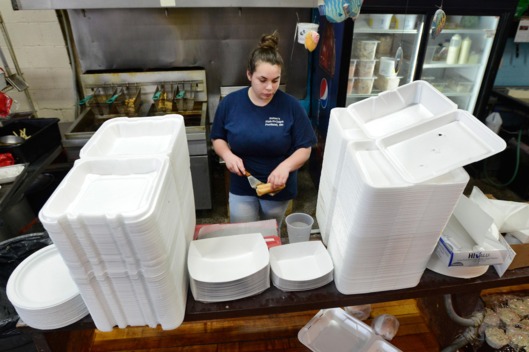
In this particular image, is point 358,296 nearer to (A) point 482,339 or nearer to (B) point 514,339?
(A) point 482,339

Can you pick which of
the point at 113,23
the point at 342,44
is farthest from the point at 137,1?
the point at 342,44

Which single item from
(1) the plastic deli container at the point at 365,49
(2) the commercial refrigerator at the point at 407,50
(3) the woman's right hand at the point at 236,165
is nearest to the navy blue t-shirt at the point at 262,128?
(3) the woman's right hand at the point at 236,165

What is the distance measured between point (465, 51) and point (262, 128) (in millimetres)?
2852

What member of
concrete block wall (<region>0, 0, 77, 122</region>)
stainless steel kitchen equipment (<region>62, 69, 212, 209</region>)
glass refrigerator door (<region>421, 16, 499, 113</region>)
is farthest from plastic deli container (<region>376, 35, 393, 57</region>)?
concrete block wall (<region>0, 0, 77, 122</region>)

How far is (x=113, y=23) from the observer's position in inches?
136

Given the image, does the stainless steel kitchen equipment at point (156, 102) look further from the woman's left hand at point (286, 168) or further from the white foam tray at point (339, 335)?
the white foam tray at point (339, 335)

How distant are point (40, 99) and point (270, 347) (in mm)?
3549

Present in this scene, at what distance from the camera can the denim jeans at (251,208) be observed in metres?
2.20

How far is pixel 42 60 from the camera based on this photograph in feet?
11.3

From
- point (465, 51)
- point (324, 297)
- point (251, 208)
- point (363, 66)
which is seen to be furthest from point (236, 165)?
point (465, 51)

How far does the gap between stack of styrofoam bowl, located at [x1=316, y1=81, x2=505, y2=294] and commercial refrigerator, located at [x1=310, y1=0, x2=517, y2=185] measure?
181cm

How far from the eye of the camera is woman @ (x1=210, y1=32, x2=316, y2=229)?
71.4 inches

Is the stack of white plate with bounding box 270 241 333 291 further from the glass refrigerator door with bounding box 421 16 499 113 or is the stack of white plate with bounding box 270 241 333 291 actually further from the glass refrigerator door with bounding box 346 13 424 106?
the glass refrigerator door with bounding box 421 16 499 113

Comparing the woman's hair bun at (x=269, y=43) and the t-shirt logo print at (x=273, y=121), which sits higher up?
the woman's hair bun at (x=269, y=43)
